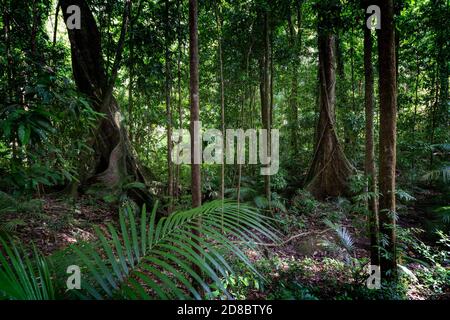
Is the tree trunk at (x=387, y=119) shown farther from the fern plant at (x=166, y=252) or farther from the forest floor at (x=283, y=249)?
the fern plant at (x=166, y=252)

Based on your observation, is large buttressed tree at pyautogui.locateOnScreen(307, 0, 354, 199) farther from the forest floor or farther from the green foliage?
the forest floor

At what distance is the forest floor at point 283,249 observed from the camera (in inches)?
141

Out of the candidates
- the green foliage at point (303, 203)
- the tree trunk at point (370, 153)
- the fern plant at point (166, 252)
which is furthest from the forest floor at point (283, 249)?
the fern plant at point (166, 252)

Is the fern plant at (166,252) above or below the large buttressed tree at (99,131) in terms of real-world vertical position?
below

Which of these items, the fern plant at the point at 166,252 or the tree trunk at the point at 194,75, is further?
the tree trunk at the point at 194,75

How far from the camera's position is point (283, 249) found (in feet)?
16.1

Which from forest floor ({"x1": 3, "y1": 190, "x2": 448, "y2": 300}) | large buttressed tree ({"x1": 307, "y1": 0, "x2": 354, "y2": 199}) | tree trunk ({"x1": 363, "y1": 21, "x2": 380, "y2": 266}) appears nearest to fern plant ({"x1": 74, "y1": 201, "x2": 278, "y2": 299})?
forest floor ({"x1": 3, "y1": 190, "x2": 448, "y2": 300})

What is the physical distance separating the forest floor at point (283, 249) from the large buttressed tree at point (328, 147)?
1354 mm

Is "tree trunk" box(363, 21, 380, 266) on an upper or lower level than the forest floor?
upper

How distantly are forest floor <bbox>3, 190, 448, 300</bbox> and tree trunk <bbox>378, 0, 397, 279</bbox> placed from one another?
31.1 inches

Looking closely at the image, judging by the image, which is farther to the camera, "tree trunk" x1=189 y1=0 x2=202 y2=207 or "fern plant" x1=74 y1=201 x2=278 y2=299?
"tree trunk" x1=189 y1=0 x2=202 y2=207

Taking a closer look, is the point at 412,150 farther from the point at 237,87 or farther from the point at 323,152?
the point at 237,87

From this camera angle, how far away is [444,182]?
6465 millimetres

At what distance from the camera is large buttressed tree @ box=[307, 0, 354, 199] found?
22.1 ft
